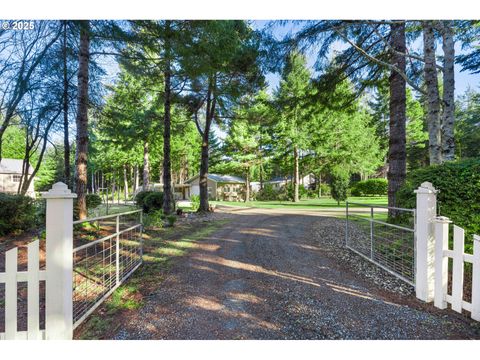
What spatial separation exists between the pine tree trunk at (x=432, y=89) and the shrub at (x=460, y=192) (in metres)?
1.73

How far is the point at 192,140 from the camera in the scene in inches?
822

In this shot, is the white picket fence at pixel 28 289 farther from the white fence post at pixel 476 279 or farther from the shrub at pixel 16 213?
the shrub at pixel 16 213

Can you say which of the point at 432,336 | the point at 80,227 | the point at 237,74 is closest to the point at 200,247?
the point at 80,227

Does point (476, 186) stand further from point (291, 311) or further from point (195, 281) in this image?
point (195, 281)

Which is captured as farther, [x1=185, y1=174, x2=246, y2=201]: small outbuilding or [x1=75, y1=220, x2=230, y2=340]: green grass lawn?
[x1=185, y1=174, x2=246, y2=201]: small outbuilding

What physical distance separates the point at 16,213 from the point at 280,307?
533 cm

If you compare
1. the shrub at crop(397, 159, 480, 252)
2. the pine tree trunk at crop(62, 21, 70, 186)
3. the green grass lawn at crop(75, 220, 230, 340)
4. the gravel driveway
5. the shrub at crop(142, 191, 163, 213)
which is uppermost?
the pine tree trunk at crop(62, 21, 70, 186)

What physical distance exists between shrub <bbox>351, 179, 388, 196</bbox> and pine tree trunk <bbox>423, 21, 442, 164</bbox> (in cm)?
1734

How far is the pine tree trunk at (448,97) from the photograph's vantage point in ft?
12.4

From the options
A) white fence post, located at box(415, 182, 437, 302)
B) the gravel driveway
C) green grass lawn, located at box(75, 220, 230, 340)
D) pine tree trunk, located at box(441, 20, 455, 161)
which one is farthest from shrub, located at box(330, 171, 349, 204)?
white fence post, located at box(415, 182, 437, 302)

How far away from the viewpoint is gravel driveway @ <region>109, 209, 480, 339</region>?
170cm

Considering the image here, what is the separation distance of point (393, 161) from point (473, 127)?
9.11 metres

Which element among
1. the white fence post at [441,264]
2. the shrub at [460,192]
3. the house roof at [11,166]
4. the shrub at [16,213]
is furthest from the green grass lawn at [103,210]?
the shrub at [460,192]

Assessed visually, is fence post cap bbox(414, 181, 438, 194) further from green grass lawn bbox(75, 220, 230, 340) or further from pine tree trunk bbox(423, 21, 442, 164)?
green grass lawn bbox(75, 220, 230, 340)
